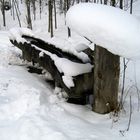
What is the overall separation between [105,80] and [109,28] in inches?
38.3

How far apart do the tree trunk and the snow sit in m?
0.45

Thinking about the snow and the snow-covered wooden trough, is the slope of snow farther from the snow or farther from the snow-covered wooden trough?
the snow

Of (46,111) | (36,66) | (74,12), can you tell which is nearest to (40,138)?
(46,111)

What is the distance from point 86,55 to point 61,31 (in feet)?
45.3

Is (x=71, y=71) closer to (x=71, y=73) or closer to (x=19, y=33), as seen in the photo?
(x=71, y=73)

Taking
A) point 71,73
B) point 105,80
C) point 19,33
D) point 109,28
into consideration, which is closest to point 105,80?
point 105,80

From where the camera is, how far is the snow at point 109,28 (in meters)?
4.36

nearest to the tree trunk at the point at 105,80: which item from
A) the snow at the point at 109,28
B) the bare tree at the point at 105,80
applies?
the bare tree at the point at 105,80

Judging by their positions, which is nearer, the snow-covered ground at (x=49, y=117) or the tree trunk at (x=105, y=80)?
the snow-covered ground at (x=49, y=117)

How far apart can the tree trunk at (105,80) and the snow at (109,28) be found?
0.45m

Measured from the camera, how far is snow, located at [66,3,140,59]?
4359 millimetres

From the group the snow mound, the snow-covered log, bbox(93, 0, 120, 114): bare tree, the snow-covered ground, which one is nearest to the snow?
bbox(93, 0, 120, 114): bare tree

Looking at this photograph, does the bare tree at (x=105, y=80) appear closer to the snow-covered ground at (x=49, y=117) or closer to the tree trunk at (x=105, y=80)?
the tree trunk at (x=105, y=80)

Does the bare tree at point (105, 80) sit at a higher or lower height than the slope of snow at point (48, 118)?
higher
